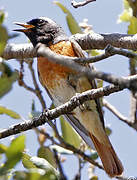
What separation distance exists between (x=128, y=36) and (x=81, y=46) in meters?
A: 0.70

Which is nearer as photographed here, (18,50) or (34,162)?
(34,162)

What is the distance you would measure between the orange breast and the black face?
1.11 ft

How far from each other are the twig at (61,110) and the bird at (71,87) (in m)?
0.98

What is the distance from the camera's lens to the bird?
4605 millimetres

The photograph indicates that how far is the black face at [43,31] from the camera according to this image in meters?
5.25

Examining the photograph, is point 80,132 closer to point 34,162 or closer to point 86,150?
point 86,150

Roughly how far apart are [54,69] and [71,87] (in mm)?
287

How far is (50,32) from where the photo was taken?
547 centimetres

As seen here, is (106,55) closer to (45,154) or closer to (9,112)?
(9,112)

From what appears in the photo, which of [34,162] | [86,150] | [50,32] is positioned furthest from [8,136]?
[50,32]

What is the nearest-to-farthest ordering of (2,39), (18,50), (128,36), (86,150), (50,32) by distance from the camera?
(2,39) < (128,36) < (18,50) < (86,150) < (50,32)

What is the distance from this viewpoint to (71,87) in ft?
15.2

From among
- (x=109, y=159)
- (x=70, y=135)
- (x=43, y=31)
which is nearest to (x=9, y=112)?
(x=70, y=135)

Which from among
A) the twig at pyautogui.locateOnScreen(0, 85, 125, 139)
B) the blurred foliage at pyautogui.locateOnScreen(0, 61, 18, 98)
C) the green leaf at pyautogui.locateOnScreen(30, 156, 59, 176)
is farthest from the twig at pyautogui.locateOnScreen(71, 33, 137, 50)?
the blurred foliage at pyautogui.locateOnScreen(0, 61, 18, 98)
